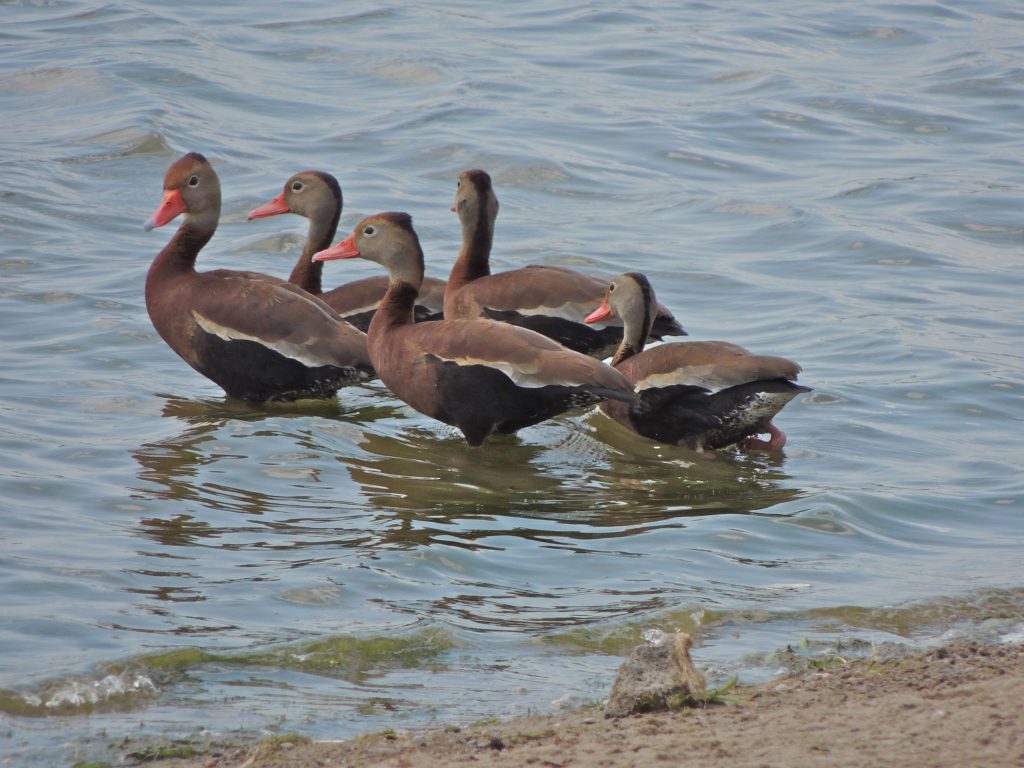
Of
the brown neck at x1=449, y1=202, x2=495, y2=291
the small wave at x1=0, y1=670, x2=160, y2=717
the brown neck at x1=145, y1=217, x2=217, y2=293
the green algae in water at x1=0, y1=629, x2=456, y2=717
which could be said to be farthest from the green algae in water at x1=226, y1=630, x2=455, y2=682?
the brown neck at x1=449, y1=202, x2=495, y2=291

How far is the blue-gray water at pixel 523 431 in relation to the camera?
5.89m

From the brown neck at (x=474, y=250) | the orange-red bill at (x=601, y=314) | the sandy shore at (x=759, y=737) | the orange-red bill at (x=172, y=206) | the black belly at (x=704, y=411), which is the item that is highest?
the orange-red bill at (x=172, y=206)

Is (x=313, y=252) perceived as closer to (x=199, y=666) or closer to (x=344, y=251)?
(x=344, y=251)

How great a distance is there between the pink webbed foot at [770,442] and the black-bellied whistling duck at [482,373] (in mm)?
1229

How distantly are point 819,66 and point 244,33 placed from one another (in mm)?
7478

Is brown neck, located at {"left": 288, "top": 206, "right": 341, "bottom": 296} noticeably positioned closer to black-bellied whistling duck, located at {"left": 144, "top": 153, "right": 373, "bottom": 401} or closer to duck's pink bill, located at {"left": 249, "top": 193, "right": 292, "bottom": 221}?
duck's pink bill, located at {"left": 249, "top": 193, "right": 292, "bottom": 221}

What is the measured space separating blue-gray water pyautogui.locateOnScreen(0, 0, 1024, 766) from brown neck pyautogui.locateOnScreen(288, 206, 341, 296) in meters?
1.05

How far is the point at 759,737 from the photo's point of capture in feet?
15.0

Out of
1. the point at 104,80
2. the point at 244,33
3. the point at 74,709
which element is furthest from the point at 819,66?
the point at 74,709

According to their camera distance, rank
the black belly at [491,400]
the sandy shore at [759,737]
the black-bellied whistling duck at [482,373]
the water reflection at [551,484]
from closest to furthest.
Answer: the sandy shore at [759,737]
the water reflection at [551,484]
the black-bellied whistling duck at [482,373]
the black belly at [491,400]

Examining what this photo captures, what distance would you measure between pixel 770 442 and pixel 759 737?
4.78m

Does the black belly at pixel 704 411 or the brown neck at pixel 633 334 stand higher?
the brown neck at pixel 633 334

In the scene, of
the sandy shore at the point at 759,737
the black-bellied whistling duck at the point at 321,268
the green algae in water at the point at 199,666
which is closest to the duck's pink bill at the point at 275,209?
the black-bellied whistling duck at the point at 321,268

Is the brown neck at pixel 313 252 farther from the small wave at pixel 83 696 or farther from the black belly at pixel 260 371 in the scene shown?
the small wave at pixel 83 696
